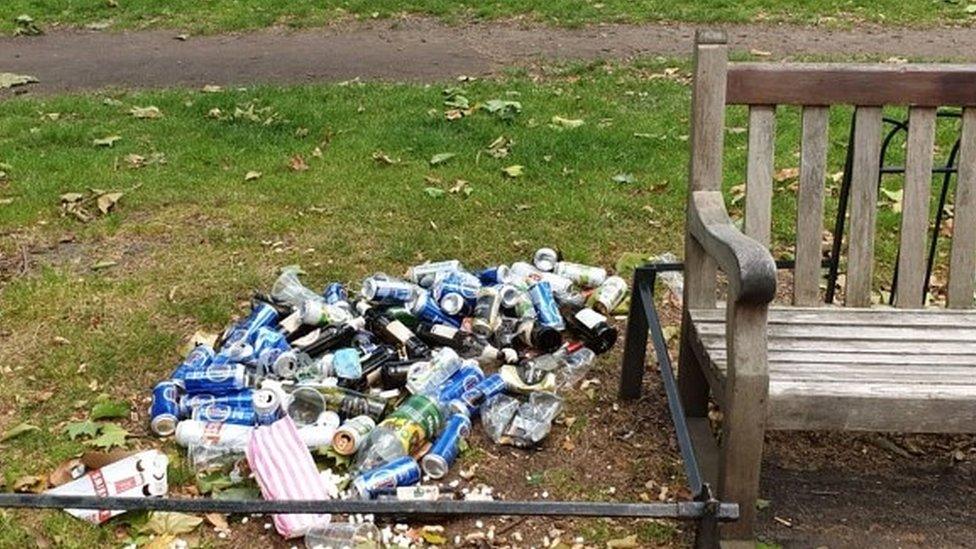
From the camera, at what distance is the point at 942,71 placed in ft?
11.0

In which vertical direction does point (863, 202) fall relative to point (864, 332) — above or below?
above

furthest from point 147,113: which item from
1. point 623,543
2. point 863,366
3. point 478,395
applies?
point 863,366

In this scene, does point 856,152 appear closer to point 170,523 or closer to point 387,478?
point 387,478

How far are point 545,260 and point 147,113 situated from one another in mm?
3837

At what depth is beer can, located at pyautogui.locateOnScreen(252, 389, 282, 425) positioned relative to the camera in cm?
351

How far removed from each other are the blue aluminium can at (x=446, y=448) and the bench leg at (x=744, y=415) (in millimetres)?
984

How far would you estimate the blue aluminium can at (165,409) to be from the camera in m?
3.61

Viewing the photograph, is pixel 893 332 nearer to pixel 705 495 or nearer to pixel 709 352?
pixel 709 352

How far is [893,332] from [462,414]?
1338 millimetres

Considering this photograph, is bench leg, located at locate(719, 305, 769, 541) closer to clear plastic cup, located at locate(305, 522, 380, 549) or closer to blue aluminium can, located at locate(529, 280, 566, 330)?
clear plastic cup, located at locate(305, 522, 380, 549)

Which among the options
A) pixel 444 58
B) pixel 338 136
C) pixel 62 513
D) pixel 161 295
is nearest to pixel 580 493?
pixel 62 513

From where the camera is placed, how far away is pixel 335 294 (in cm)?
430

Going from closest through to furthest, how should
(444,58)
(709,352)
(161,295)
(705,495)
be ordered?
(705,495) → (709,352) → (161,295) → (444,58)

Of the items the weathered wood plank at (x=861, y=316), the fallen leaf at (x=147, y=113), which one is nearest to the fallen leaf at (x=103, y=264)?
the fallen leaf at (x=147, y=113)
